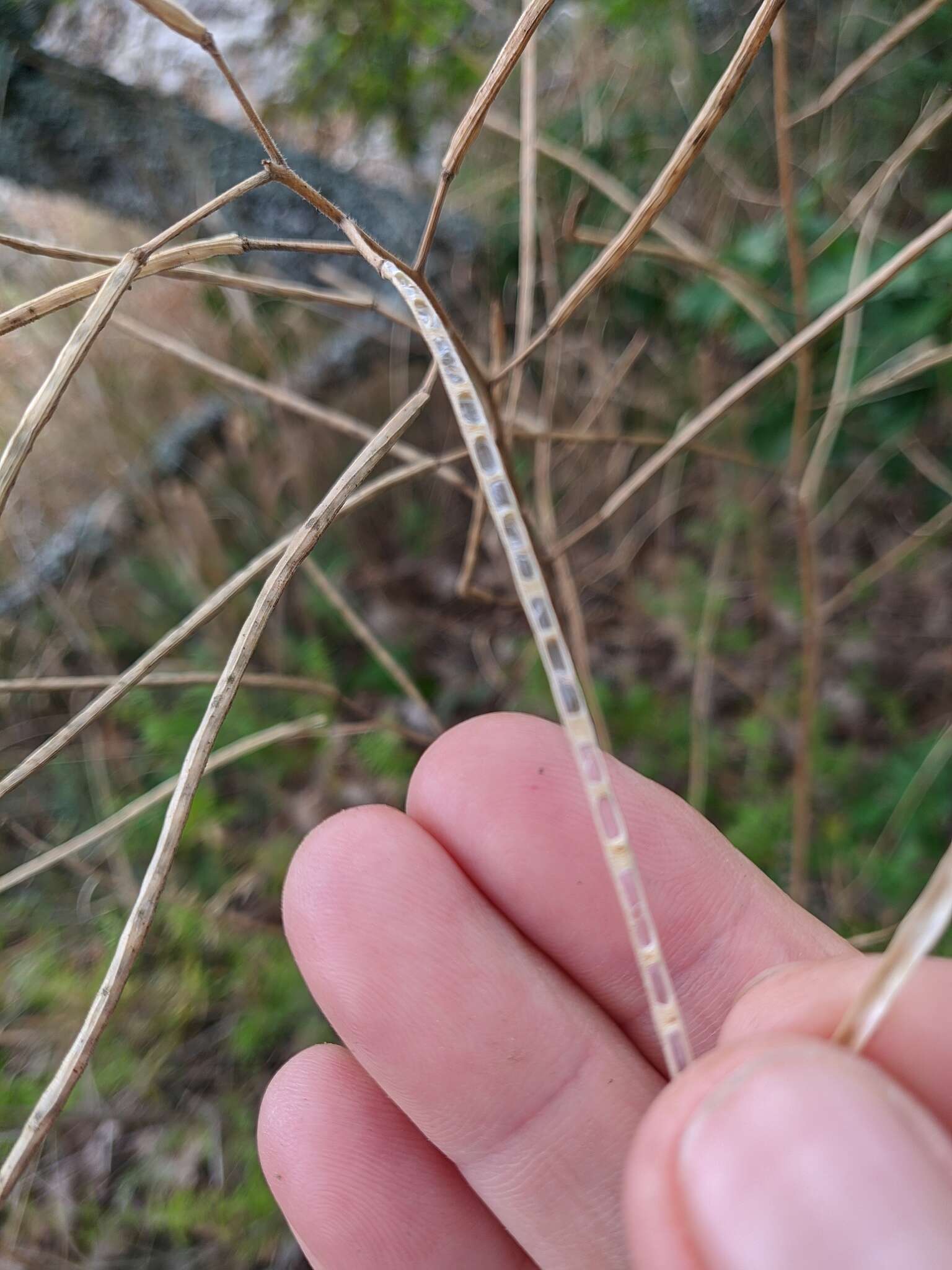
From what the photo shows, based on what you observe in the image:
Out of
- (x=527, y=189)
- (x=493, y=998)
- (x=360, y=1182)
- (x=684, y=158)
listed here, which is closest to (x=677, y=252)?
(x=527, y=189)

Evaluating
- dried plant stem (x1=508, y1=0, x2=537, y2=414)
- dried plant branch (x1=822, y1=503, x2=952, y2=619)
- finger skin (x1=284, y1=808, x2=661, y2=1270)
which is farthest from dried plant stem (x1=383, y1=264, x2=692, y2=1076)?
dried plant branch (x1=822, y1=503, x2=952, y2=619)

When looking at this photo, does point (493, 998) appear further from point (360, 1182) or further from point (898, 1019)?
point (898, 1019)

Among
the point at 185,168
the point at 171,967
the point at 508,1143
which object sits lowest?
the point at 171,967

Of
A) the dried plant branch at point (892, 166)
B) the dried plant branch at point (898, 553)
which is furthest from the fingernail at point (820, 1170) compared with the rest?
the dried plant branch at point (898, 553)

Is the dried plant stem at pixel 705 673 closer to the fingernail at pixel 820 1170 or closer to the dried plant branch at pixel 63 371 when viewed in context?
the fingernail at pixel 820 1170

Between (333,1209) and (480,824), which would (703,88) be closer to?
(480,824)

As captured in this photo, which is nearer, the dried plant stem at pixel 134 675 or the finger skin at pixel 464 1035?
the dried plant stem at pixel 134 675

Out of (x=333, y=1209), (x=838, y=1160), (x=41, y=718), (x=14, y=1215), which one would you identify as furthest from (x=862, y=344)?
(x=14, y=1215)
